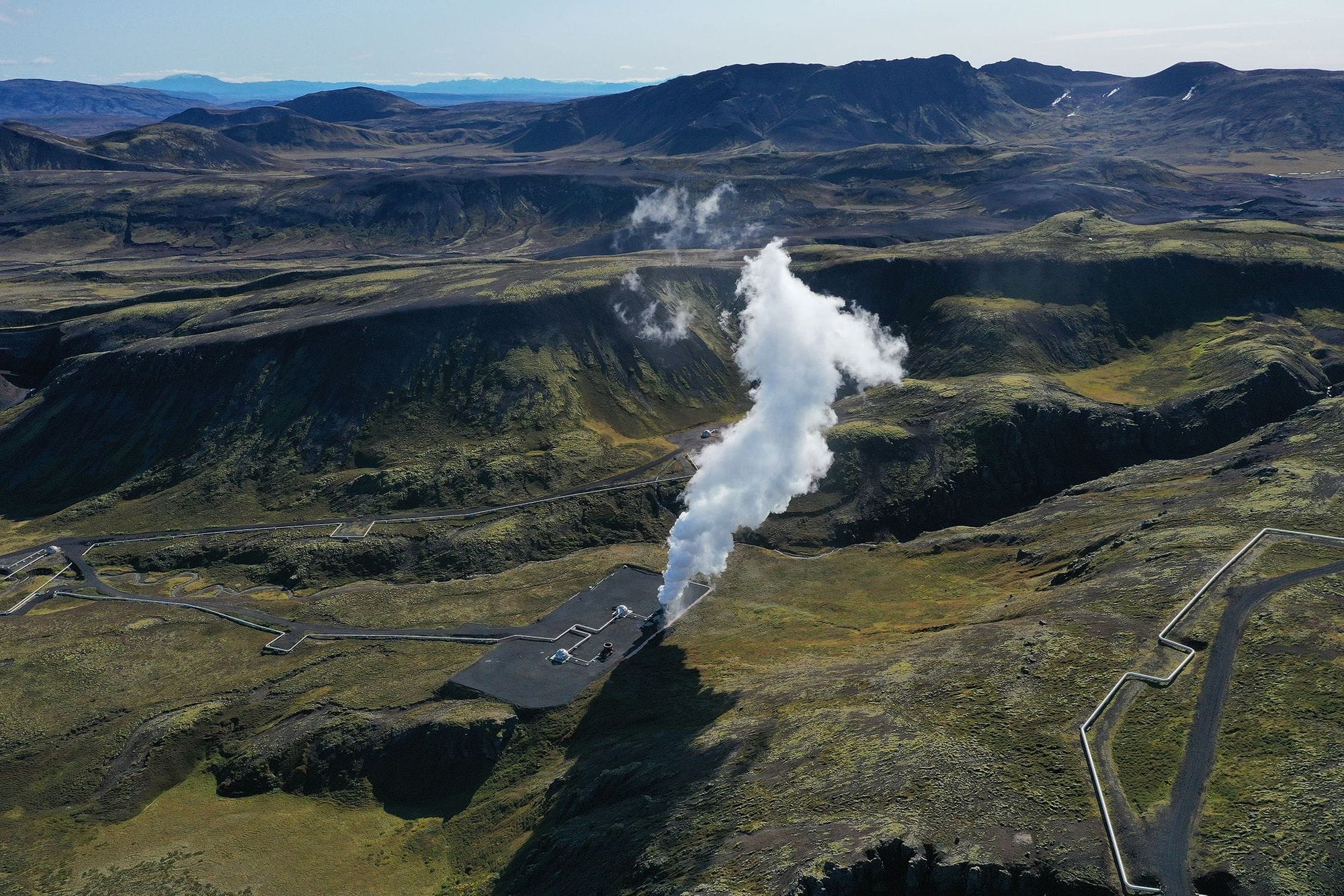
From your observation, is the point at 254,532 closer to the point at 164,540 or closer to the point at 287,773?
the point at 164,540

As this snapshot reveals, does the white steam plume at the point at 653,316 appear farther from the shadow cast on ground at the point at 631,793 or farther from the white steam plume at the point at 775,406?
the shadow cast on ground at the point at 631,793

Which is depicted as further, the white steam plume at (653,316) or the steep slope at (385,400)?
the white steam plume at (653,316)

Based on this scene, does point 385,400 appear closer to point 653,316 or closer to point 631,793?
point 653,316

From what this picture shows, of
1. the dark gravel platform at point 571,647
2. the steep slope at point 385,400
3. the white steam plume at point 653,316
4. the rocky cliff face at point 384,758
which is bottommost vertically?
the rocky cliff face at point 384,758

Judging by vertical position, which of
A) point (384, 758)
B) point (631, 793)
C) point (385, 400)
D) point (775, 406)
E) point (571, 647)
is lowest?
point (384, 758)

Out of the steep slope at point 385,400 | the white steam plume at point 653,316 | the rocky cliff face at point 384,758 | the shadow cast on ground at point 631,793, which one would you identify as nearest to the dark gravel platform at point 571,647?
the shadow cast on ground at point 631,793

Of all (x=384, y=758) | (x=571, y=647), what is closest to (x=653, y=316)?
(x=571, y=647)
